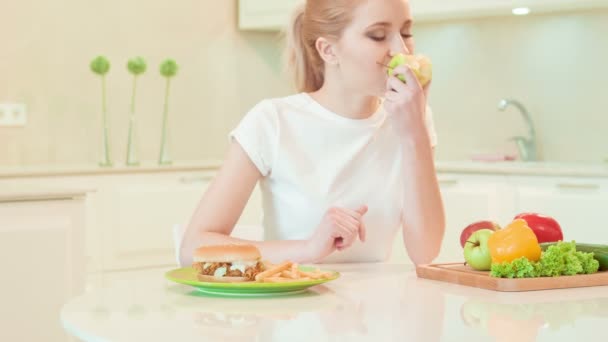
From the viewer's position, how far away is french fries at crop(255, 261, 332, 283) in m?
1.58

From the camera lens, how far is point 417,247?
2.17 m

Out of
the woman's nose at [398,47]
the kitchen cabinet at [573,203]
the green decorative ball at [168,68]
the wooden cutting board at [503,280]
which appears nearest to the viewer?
the wooden cutting board at [503,280]

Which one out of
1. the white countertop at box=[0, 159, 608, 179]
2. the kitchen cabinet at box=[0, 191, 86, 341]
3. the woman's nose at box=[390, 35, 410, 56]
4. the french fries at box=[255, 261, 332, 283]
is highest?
the woman's nose at box=[390, 35, 410, 56]

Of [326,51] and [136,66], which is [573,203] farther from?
[136,66]

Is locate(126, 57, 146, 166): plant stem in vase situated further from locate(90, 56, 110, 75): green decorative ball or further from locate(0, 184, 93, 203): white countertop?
locate(0, 184, 93, 203): white countertop

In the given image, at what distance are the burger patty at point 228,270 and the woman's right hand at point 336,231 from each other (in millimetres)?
250

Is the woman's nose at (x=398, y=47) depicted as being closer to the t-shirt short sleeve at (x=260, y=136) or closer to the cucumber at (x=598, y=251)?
the t-shirt short sleeve at (x=260, y=136)

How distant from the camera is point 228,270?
1.61 metres

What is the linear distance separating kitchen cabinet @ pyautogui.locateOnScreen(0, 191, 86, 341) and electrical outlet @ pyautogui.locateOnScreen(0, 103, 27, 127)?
163 centimetres

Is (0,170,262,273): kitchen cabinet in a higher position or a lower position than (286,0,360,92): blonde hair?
lower

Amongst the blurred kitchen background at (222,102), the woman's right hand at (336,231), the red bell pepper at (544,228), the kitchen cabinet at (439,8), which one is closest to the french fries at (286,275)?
the woman's right hand at (336,231)

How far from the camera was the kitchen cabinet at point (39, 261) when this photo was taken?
2.63 m

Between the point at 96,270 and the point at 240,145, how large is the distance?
5.90 ft

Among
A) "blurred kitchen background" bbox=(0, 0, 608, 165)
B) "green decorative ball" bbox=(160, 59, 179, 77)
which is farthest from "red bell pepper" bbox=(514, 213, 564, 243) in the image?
"green decorative ball" bbox=(160, 59, 179, 77)
